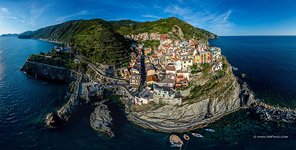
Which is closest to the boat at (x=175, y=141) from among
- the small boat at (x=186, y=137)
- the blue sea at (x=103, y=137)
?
the blue sea at (x=103, y=137)

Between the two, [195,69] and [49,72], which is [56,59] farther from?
[195,69]

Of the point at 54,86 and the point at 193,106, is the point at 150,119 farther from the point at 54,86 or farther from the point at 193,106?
the point at 54,86

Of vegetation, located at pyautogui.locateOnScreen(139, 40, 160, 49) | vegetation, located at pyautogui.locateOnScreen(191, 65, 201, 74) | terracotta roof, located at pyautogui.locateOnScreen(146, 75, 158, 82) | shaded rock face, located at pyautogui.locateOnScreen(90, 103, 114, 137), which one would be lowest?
shaded rock face, located at pyautogui.locateOnScreen(90, 103, 114, 137)

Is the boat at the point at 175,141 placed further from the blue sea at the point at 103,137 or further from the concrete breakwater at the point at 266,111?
the concrete breakwater at the point at 266,111

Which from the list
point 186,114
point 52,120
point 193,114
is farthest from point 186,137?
point 52,120

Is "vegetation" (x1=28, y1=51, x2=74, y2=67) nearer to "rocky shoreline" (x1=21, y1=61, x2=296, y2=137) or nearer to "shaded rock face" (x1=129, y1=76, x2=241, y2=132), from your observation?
"rocky shoreline" (x1=21, y1=61, x2=296, y2=137)

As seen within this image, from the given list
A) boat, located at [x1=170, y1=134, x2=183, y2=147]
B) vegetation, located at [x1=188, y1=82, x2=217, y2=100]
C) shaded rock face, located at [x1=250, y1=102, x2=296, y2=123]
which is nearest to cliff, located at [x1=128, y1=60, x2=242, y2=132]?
vegetation, located at [x1=188, y1=82, x2=217, y2=100]

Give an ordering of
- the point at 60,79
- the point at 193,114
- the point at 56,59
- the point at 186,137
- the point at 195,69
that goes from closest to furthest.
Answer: the point at 186,137 → the point at 193,114 → the point at 195,69 → the point at 60,79 → the point at 56,59
